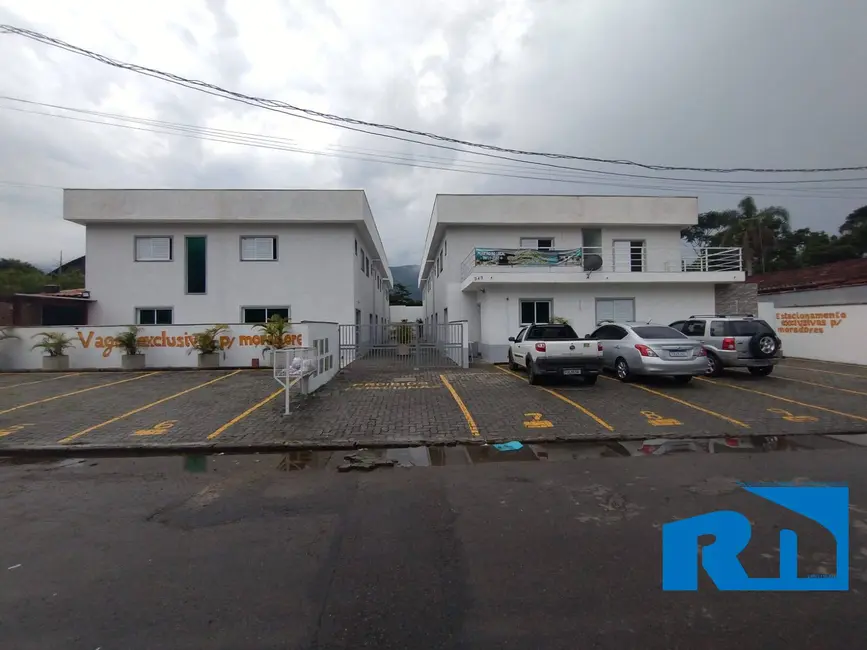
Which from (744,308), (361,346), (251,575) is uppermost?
(744,308)

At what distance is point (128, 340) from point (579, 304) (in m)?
17.0

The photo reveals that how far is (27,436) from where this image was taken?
7832 mm

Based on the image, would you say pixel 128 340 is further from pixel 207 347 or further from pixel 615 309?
pixel 615 309

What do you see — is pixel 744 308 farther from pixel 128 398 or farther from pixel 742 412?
pixel 128 398

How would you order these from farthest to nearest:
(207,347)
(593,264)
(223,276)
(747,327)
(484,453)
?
(223,276), (593,264), (207,347), (747,327), (484,453)

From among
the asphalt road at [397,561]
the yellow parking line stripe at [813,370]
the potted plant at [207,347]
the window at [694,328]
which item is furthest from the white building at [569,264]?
the asphalt road at [397,561]

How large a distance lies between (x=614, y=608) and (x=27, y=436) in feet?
30.5

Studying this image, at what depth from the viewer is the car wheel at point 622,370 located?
12.7m

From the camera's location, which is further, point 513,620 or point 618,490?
point 618,490

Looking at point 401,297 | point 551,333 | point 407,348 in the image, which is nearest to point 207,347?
point 407,348

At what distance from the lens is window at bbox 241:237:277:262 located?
20922 millimetres

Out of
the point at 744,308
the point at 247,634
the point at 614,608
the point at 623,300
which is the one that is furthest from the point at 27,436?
the point at 744,308

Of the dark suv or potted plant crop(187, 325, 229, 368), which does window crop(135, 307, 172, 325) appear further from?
the dark suv

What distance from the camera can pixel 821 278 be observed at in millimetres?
24719
